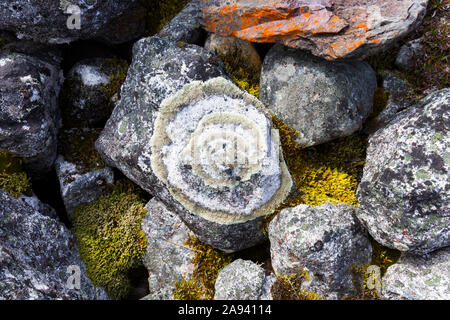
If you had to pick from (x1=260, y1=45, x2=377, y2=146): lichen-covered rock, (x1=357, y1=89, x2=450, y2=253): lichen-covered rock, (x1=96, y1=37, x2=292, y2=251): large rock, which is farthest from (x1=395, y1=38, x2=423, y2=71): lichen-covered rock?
(x1=96, y1=37, x2=292, y2=251): large rock

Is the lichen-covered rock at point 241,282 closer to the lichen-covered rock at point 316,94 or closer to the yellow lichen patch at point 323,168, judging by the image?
the yellow lichen patch at point 323,168

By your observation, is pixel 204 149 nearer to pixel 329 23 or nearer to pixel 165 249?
pixel 165 249

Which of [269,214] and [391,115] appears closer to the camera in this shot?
[269,214]

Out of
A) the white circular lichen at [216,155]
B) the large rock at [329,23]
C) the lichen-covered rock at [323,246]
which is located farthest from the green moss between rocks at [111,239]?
the large rock at [329,23]

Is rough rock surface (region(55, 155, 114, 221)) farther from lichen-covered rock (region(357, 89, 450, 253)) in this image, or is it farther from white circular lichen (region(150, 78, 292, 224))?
lichen-covered rock (region(357, 89, 450, 253))
